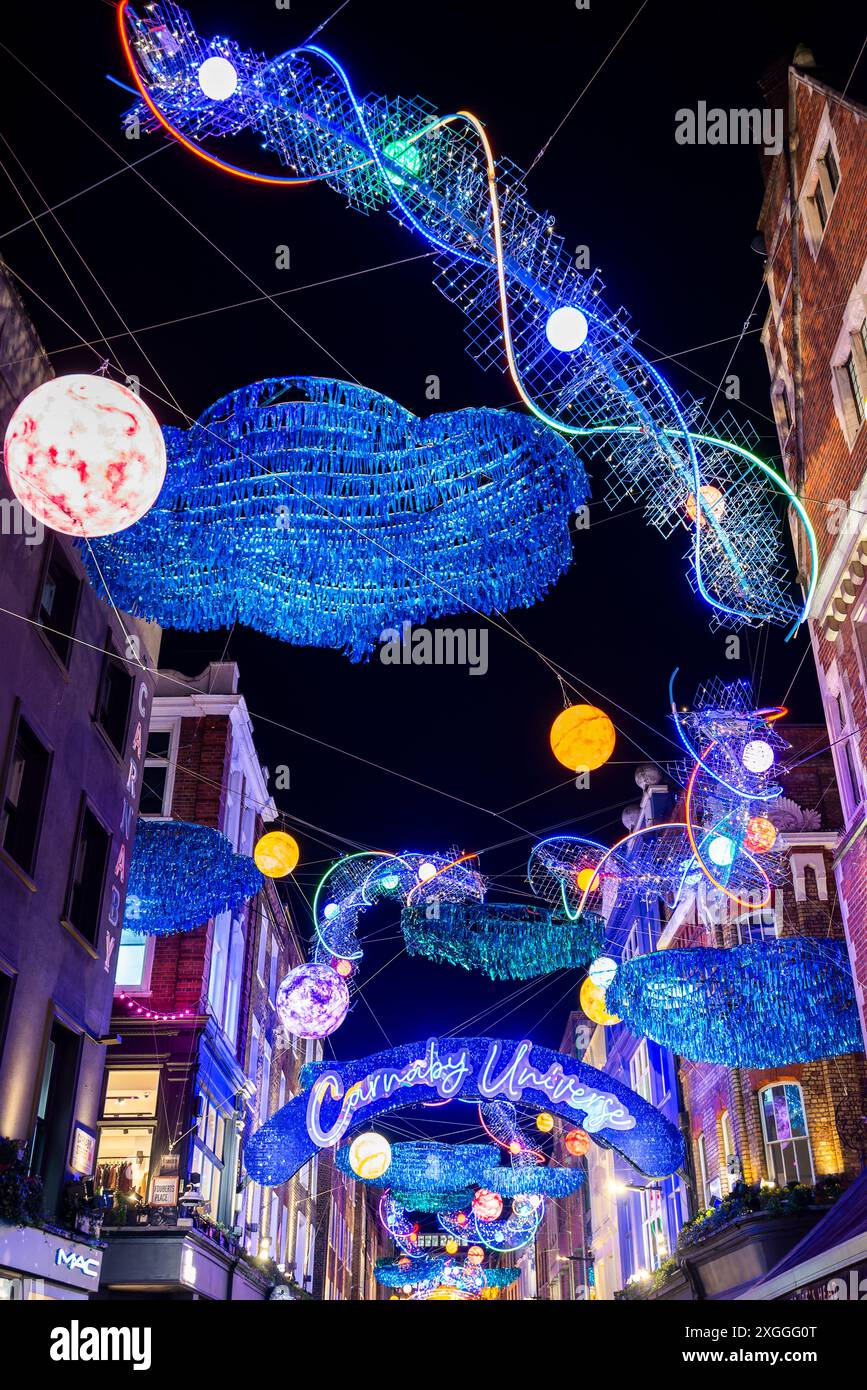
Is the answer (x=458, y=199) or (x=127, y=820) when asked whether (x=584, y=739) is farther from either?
(x=127, y=820)

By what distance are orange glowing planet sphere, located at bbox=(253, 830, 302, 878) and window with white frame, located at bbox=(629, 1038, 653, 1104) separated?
19.8 metres

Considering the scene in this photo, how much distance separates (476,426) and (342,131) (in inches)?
87.6

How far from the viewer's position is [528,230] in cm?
691

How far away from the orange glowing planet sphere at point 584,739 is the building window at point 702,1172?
17.4 m

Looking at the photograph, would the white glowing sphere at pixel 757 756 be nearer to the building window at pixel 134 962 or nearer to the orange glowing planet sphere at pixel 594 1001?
the orange glowing planet sphere at pixel 594 1001

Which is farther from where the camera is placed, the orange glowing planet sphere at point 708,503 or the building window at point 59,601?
the building window at point 59,601

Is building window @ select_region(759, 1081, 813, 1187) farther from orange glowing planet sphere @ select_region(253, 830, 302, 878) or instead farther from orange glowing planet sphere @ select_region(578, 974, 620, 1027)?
orange glowing planet sphere @ select_region(253, 830, 302, 878)

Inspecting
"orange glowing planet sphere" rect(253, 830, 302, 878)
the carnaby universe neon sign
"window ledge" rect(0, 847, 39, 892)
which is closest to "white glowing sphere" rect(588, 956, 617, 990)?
the carnaby universe neon sign

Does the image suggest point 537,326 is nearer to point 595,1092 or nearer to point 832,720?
point 832,720

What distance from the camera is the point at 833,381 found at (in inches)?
527

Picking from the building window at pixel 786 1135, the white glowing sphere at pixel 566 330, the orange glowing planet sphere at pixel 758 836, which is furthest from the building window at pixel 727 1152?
the white glowing sphere at pixel 566 330

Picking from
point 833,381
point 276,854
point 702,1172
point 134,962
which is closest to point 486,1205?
point 702,1172

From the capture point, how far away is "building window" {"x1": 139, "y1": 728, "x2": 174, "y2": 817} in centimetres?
2592

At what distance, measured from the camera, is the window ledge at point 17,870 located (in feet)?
39.0
